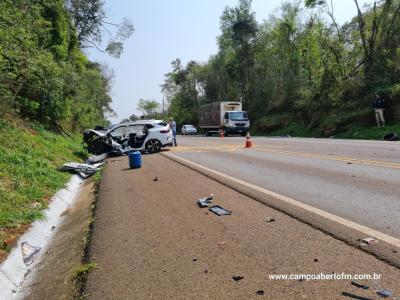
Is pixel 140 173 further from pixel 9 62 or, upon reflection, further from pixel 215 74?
pixel 215 74

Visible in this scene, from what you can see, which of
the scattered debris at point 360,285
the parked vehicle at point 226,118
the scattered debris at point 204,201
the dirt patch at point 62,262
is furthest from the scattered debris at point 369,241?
the parked vehicle at point 226,118

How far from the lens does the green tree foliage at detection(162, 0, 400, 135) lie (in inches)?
1243

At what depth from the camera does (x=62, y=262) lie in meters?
5.33

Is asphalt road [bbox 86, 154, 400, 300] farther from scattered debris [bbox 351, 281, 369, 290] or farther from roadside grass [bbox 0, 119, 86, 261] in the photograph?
roadside grass [bbox 0, 119, 86, 261]

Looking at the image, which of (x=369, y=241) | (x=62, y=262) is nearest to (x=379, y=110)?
(x=369, y=241)

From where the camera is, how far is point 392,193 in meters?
6.94

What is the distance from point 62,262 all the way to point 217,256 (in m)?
2.13

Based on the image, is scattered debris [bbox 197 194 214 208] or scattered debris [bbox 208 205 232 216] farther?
scattered debris [bbox 197 194 214 208]

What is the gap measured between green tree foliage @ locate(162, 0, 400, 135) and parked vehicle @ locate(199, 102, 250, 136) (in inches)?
171

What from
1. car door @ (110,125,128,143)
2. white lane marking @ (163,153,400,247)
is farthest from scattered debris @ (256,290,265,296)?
car door @ (110,125,128,143)

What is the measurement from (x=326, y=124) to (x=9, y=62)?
25381 mm

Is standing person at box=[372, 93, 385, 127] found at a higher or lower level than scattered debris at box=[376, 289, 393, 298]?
higher

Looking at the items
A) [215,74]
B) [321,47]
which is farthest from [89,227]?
[215,74]

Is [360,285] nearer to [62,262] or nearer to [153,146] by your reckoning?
[62,262]
